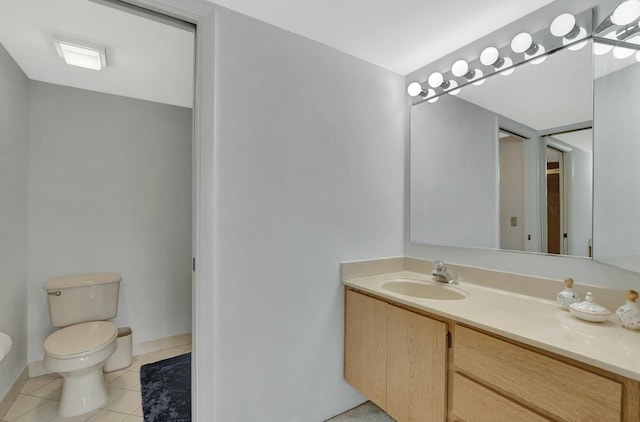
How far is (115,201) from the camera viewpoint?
7.79 ft

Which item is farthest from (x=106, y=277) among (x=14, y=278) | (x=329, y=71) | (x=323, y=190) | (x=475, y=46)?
(x=475, y=46)

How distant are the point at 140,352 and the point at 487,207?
2897 millimetres

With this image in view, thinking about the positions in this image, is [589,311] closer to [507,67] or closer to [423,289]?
[423,289]

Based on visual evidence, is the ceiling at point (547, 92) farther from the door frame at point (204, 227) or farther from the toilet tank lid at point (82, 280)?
the toilet tank lid at point (82, 280)

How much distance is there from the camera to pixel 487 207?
5.50 ft

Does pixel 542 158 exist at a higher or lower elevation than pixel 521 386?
higher

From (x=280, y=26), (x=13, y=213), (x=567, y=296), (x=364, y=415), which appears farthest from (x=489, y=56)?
(x=13, y=213)

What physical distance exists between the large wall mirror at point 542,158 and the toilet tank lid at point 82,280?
2306 millimetres

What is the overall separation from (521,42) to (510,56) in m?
0.11

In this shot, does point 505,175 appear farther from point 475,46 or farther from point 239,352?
point 239,352

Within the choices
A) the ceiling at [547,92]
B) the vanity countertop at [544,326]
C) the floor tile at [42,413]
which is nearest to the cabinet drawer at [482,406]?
the vanity countertop at [544,326]

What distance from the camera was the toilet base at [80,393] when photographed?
174 cm

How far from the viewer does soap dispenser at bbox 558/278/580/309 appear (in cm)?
120

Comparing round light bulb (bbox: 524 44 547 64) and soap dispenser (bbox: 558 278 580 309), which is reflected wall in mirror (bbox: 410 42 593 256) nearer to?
round light bulb (bbox: 524 44 547 64)
